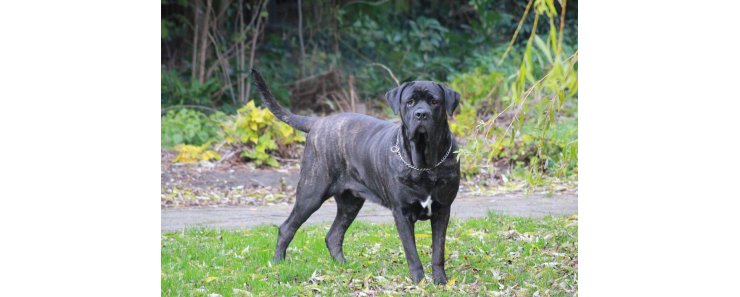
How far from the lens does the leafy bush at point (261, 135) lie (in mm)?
9805

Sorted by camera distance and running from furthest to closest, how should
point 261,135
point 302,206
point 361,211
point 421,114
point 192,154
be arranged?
point 261,135 → point 192,154 → point 361,211 → point 302,206 → point 421,114

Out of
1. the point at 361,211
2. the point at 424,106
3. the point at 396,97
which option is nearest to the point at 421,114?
the point at 424,106

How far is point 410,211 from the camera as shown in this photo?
5.20 m

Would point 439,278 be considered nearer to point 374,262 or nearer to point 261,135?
point 374,262

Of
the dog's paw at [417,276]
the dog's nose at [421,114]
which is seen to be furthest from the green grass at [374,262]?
the dog's nose at [421,114]

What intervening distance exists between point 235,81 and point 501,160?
484cm

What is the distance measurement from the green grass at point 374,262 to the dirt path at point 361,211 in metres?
0.41

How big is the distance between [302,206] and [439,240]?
1.01 m

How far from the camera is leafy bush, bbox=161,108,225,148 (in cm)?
1052

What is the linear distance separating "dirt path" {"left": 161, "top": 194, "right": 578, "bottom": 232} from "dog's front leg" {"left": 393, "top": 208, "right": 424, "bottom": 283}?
2.18m

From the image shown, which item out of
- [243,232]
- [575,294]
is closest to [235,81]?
[243,232]

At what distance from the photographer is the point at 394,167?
16.9 feet
